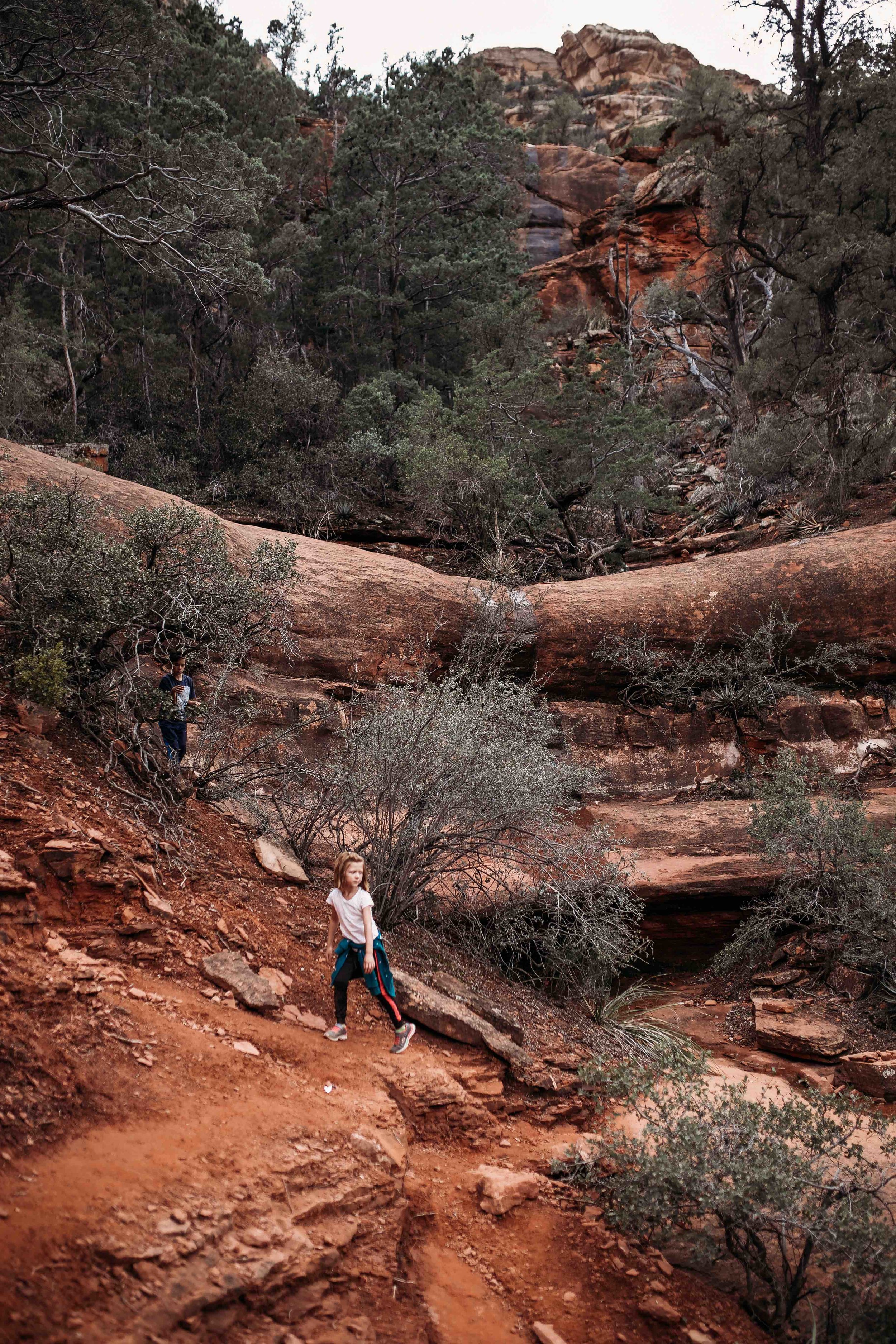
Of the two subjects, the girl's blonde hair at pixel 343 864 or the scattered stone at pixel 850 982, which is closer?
the girl's blonde hair at pixel 343 864

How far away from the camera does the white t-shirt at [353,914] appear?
417 centimetres

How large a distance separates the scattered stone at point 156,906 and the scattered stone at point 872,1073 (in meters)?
4.57

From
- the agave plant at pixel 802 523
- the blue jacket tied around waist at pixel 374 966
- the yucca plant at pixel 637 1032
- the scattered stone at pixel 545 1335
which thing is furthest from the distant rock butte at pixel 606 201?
the scattered stone at pixel 545 1335

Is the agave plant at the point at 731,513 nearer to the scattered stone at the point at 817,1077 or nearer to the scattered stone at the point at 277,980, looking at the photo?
the scattered stone at the point at 817,1077

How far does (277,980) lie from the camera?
4.45 metres

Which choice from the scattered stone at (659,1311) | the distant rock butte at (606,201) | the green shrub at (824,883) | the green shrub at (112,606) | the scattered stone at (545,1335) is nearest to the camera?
the scattered stone at (545,1335)

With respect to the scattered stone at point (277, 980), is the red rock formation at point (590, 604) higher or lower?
higher

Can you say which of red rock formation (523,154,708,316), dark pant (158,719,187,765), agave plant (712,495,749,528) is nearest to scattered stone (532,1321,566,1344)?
dark pant (158,719,187,765)

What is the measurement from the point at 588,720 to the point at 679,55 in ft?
147

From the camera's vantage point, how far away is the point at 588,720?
9.77 meters

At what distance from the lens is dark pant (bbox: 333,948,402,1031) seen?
416 centimetres

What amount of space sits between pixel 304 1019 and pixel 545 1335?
1.81m

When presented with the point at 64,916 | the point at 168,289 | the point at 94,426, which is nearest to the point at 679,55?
the point at 168,289

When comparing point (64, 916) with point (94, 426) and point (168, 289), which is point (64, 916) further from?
point (168, 289)
